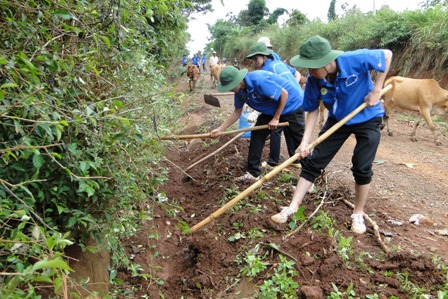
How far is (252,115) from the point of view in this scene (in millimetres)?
6422

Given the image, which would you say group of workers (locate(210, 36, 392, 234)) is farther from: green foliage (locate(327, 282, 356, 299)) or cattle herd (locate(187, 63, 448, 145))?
cattle herd (locate(187, 63, 448, 145))

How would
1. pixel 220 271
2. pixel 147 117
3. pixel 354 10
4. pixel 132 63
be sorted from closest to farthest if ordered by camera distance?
pixel 147 117 → pixel 132 63 → pixel 220 271 → pixel 354 10

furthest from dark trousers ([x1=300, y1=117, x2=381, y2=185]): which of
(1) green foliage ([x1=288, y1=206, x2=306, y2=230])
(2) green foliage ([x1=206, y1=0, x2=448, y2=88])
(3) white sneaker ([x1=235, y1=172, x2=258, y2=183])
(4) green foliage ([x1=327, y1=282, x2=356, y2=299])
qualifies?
(2) green foliage ([x1=206, y1=0, x2=448, y2=88])

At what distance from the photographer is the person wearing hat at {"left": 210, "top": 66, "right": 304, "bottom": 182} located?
436 centimetres

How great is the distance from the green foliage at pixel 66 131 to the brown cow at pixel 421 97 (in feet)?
24.2

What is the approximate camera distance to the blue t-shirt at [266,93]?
4363 millimetres

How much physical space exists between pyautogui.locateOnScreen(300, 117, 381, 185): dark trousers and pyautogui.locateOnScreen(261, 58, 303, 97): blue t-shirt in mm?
1498

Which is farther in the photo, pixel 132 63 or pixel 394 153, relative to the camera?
pixel 394 153

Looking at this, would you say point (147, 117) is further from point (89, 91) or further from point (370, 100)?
point (370, 100)

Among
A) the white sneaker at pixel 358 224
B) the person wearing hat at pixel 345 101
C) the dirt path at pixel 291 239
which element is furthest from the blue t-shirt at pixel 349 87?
the dirt path at pixel 291 239

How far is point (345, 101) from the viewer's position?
336 centimetres

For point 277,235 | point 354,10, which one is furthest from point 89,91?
point 354,10

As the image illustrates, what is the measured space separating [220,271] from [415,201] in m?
2.82

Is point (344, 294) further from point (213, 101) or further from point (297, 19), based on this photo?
point (297, 19)
